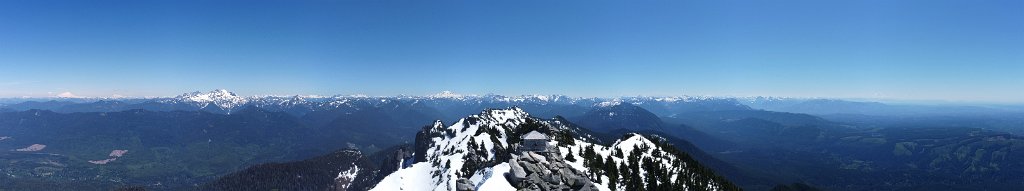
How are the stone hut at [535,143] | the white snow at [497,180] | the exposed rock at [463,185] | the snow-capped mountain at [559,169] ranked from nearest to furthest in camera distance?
the white snow at [497,180] → the snow-capped mountain at [559,169] → the exposed rock at [463,185] → the stone hut at [535,143]

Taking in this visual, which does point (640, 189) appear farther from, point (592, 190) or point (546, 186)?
point (546, 186)

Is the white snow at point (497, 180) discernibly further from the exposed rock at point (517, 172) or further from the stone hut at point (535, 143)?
the stone hut at point (535, 143)

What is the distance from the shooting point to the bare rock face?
246 feet

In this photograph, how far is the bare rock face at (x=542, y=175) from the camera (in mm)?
75062

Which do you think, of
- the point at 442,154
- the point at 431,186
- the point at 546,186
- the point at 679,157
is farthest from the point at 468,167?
the point at 546,186

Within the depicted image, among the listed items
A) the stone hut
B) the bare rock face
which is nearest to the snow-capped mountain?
the bare rock face

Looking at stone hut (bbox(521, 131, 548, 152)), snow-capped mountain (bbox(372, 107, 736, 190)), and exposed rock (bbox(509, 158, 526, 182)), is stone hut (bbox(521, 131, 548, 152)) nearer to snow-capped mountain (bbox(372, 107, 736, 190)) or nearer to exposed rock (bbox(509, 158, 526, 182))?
snow-capped mountain (bbox(372, 107, 736, 190))

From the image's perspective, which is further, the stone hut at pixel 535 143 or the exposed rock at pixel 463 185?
the stone hut at pixel 535 143

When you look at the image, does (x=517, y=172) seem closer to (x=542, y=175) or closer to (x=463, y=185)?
(x=542, y=175)

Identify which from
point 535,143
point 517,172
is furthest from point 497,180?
point 535,143

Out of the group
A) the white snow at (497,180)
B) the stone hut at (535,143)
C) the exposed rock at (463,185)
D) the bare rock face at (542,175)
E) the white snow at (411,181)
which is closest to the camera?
the white snow at (497,180)

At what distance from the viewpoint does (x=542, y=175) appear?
78.4 m

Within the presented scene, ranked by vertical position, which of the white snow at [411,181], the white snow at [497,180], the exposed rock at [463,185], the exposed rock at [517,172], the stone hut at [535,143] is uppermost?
the stone hut at [535,143]

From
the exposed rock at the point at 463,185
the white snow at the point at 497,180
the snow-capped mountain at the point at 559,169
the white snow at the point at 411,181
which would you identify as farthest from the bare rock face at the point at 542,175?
the white snow at the point at 411,181
